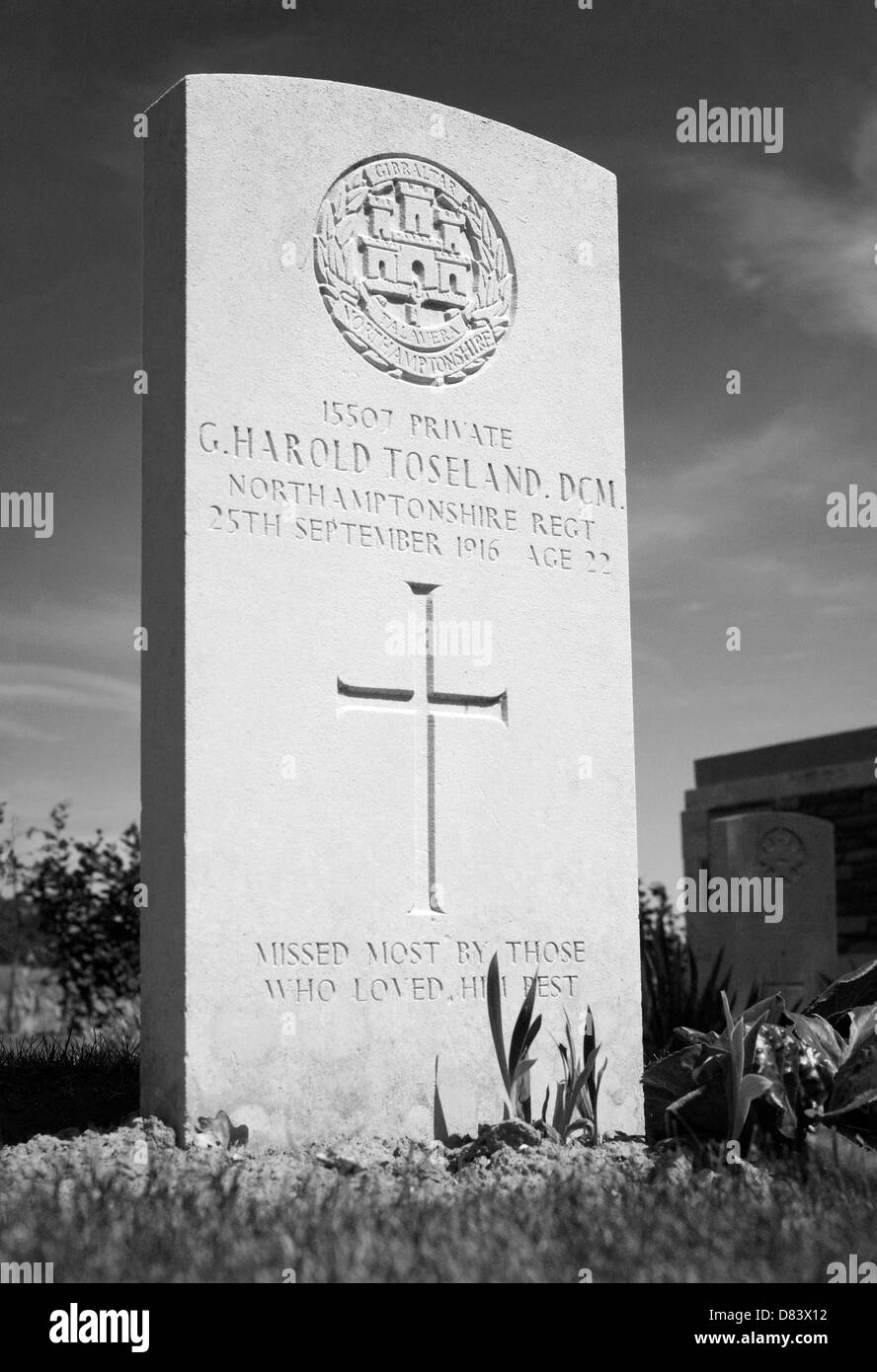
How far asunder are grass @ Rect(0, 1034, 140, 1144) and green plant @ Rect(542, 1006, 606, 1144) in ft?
4.97

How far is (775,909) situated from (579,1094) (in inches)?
244

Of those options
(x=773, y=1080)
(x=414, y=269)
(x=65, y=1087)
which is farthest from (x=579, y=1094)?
(x=414, y=269)

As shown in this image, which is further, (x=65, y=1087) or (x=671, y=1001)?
(x=671, y=1001)

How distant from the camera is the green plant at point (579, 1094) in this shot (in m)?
4.92

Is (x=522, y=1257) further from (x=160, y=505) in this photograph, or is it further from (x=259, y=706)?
(x=160, y=505)

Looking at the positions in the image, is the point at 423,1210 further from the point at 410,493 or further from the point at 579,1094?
the point at 410,493

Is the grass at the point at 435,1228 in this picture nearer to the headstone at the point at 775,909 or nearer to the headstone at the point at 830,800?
the headstone at the point at 775,909

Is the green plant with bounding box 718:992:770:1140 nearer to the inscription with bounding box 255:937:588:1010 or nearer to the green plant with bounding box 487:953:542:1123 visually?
the green plant with bounding box 487:953:542:1123

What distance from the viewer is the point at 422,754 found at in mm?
5199

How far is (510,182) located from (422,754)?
226cm

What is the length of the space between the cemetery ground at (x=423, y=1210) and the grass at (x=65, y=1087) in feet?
0.70

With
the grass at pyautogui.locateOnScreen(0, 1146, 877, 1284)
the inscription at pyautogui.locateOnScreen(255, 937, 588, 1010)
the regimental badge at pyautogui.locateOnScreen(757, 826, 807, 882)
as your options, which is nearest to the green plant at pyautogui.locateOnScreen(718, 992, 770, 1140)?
the grass at pyautogui.locateOnScreen(0, 1146, 877, 1284)

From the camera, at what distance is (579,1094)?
499 centimetres
